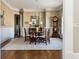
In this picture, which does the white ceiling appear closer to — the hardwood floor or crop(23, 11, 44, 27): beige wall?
crop(23, 11, 44, 27): beige wall

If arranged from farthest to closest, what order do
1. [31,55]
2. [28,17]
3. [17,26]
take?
[17,26], [28,17], [31,55]

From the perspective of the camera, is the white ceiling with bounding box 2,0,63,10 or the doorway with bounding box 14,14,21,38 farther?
the doorway with bounding box 14,14,21,38

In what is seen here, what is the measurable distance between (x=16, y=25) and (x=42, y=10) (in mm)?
3167

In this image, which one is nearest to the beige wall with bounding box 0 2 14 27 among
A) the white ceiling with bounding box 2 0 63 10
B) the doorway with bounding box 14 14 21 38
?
the white ceiling with bounding box 2 0 63 10

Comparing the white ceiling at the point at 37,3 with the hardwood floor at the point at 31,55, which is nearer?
the hardwood floor at the point at 31,55

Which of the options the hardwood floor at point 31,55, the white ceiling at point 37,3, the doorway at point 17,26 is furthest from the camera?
the doorway at point 17,26

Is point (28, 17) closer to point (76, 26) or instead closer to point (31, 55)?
point (31, 55)

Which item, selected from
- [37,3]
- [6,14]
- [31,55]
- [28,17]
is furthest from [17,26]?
[31,55]

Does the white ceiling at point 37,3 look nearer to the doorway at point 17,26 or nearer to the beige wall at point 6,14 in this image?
the beige wall at point 6,14

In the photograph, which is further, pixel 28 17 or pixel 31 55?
pixel 28 17

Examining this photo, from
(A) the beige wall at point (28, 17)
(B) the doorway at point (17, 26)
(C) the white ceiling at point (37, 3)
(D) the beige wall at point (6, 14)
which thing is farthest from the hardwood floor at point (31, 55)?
(B) the doorway at point (17, 26)

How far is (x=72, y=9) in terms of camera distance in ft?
5.91

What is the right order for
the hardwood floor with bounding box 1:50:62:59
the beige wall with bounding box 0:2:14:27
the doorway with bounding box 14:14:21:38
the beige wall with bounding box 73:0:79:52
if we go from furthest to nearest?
the doorway with bounding box 14:14:21:38 → the beige wall with bounding box 0:2:14:27 → the hardwood floor with bounding box 1:50:62:59 → the beige wall with bounding box 73:0:79:52

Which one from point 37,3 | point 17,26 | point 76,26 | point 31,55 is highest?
point 37,3
